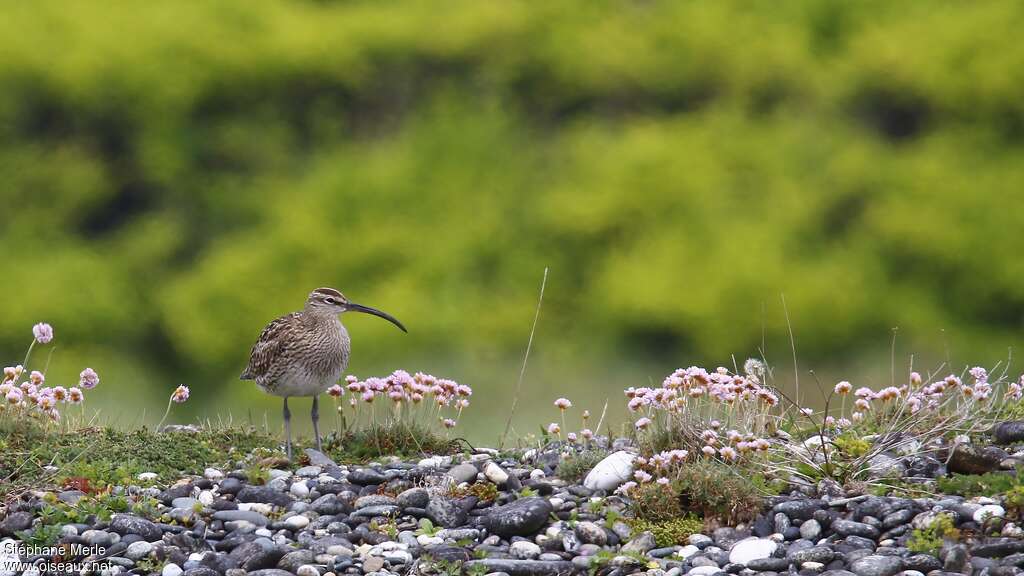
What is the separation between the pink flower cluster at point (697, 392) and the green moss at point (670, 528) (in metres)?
0.77

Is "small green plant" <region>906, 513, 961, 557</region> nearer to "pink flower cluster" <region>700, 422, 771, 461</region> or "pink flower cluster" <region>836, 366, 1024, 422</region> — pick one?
"pink flower cluster" <region>700, 422, 771, 461</region>

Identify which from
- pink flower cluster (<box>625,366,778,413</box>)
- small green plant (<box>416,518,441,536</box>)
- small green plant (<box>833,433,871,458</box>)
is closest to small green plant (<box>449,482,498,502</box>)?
small green plant (<box>416,518,441,536</box>)

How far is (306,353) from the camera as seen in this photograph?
7.21 meters

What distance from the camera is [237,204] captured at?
1898 centimetres

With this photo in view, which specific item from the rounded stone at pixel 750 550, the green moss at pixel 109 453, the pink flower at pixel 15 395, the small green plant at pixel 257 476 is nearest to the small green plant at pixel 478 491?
the small green plant at pixel 257 476

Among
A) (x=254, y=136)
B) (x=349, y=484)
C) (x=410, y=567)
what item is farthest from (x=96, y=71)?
(x=410, y=567)

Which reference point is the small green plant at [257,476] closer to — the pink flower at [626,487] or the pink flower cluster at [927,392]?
the pink flower at [626,487]

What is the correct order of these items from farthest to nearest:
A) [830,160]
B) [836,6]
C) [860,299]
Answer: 1. [836,6]
2. [830,160]
3. [860,299]

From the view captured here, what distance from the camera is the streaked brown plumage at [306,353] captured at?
722 cm

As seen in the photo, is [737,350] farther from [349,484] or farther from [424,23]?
[349,484]

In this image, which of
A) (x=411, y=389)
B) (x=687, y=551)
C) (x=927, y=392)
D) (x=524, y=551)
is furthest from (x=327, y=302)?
(x=927, y=392)

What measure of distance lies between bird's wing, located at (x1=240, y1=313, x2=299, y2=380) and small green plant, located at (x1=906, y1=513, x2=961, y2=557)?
3.92 meters

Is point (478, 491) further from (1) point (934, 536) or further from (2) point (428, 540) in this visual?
(1) point (934, 536)

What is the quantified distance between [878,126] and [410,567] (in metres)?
16.1
